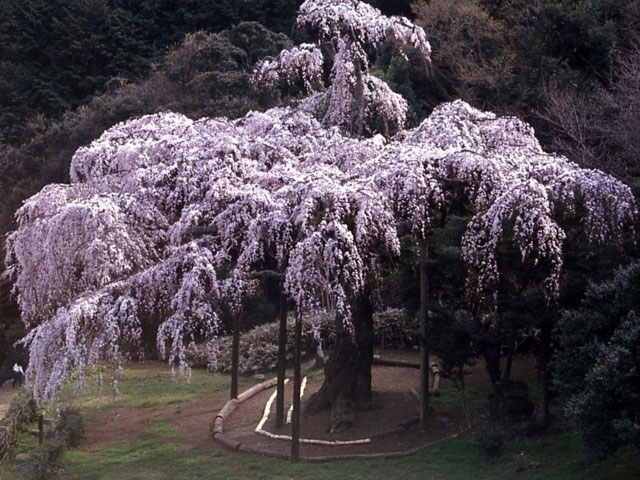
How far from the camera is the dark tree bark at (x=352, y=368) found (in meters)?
10.7

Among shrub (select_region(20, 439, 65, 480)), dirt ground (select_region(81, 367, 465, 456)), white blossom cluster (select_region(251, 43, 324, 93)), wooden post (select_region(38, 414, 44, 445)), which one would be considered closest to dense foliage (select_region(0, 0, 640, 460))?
white blossom cluster (select_region(251, 43, 324, 93))

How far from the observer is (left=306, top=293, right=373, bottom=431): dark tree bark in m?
10.7

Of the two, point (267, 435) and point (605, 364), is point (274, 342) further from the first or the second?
point (605, 364)

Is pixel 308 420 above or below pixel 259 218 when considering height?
below

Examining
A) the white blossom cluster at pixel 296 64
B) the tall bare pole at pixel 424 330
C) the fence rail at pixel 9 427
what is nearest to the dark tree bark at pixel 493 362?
the tall bare pole at pixel 424 330

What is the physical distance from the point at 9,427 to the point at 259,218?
510 cm

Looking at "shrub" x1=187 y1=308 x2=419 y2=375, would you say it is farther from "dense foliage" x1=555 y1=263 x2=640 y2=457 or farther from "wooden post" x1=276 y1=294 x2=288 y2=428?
"dense foliage" x1=555 y1=263 x2=640 y2=457

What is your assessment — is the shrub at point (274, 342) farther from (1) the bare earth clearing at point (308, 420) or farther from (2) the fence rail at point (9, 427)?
(2) the fence rail at point (9, 427)

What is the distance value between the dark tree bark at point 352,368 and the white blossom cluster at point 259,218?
3.00 feet

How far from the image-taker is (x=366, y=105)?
12.1 metres

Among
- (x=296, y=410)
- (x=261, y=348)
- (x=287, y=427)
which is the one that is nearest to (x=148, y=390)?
(x=261, y=348)

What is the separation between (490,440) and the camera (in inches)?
341

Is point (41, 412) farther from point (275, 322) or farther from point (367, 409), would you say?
point (275, 322)

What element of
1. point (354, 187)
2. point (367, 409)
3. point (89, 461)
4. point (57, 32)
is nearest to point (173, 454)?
point (89, 461)
